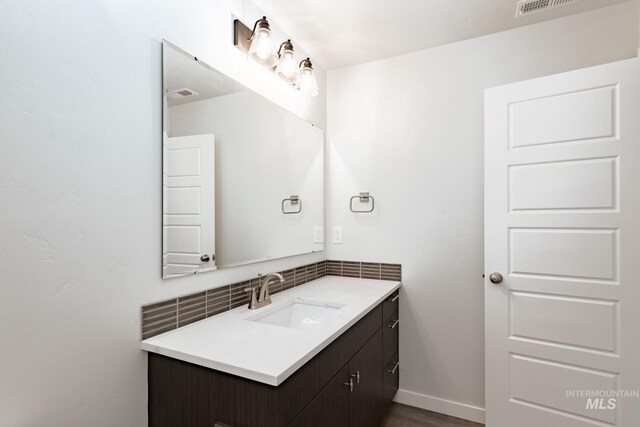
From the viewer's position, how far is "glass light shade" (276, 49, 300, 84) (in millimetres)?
1833

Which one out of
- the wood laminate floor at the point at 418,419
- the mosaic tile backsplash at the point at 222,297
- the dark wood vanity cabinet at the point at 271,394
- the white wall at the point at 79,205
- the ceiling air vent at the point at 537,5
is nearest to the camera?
the white wall at the point at 79,205

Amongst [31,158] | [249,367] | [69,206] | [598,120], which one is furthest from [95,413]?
[598,120]

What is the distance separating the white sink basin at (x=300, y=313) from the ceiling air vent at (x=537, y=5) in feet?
6.25

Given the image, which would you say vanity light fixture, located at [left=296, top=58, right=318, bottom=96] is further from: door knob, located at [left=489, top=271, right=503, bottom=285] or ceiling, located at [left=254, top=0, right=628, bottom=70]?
door knob, located at [left=489, top=271, right=503, bottom=285]

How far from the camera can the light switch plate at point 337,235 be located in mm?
2514

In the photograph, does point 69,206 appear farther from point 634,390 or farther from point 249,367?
point 634,390

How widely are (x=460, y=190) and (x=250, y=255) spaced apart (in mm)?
1415

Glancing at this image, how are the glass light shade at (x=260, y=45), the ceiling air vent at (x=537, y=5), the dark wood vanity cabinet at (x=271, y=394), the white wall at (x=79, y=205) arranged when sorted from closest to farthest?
the white wall at (x=79, y=205), the dark wood vanity cabinet at (x=271, y=394), the glass light shade at (x=260, y=45), the ceiling air vent at (x=537, y=5)

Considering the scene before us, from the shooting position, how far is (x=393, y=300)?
2154 millimetres

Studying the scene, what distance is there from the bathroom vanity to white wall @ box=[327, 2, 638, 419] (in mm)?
675

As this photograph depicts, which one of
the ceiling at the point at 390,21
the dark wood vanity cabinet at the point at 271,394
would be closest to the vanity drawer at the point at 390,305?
the dark wood vanity cabinet at the point at 271,394

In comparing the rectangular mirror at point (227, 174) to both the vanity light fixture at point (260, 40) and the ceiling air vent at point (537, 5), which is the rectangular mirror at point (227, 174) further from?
the ceiling air vent at point (537, 5)
